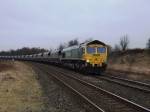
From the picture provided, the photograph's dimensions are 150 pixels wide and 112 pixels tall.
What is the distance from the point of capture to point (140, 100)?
1577cm

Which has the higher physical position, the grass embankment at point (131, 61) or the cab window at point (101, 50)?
the cab window at point (101, 50)

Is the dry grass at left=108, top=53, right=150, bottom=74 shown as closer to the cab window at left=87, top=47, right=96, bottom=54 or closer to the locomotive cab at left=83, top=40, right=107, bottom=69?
the locomotive cab at left=83, top=40, right=107, bottom=69

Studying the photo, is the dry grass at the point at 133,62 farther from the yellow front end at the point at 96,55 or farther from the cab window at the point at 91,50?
the cab window at the point at 91,50

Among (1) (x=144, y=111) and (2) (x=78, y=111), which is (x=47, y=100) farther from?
(1) (x=144, y=111)

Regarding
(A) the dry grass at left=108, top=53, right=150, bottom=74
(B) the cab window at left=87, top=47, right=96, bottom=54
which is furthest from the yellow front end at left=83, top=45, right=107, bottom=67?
(A) the dry grass at left=108, top=53, right=150, bottom=74

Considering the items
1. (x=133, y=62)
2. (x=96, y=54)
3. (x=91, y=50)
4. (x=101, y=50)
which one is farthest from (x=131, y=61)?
(x=91, y=50)

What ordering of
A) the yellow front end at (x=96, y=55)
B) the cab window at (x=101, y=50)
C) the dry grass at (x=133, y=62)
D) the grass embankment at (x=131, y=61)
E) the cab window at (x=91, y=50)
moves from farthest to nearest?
the grass embankment at (x=131, y=61), the dry grass at (x=133, y=62), the cab window at (x=101, y=50), the cab window at (x=91, y=50), the yellow front end at (x=96, y=55)

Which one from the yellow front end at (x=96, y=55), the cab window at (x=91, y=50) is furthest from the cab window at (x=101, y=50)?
the cab window at (x=91, y=50)

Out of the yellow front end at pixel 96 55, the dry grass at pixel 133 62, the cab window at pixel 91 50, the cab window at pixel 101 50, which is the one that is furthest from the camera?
the dry grass at pixel 133 62

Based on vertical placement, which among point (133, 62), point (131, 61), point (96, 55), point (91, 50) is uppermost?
point (91, 50)

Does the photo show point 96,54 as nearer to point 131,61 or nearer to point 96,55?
point 96,55

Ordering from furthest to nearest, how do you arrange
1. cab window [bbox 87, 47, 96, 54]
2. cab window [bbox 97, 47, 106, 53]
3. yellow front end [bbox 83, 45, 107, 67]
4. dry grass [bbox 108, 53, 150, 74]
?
dry grass [bbox 108, 53, 150, 74] < cab window [bbox 97, 47, 106, 53] < cab window [bbox 87, 47, 96, 54] < yellow front end [bbox 83, 45, 107, 67]

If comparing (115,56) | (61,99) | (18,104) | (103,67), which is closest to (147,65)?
(103,67)

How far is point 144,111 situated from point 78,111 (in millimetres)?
2429
